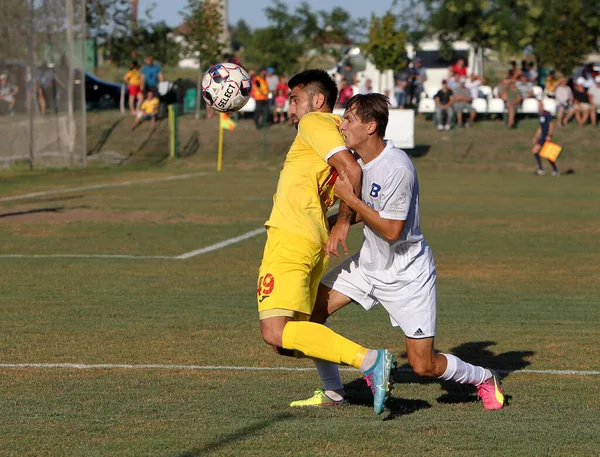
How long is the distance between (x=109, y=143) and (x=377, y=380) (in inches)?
1332

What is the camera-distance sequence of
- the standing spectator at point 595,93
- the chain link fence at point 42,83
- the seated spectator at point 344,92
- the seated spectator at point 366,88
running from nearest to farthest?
1. the chain link fence at point 42,83
2. the seated spectator at point 344,92
3. the standing spectator at point 595,93
4. the seated spectator at point 366,88

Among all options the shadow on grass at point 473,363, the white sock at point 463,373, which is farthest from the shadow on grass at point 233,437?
the shadow on grass at point 473,363

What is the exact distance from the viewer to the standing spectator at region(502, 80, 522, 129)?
129 ft

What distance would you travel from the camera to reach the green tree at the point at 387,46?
1666 inches

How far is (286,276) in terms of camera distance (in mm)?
6086

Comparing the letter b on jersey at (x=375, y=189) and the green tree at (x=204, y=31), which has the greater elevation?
the green tree at (x=204, y=31)

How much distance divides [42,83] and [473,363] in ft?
79.8

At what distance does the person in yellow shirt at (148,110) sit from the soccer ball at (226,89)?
106 feet

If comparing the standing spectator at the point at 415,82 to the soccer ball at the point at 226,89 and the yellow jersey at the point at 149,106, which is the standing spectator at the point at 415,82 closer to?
the yellow jersey at the point at 149,106

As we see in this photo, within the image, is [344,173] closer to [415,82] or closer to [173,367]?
[173,367]

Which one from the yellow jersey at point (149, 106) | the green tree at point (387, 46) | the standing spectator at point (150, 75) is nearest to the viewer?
the yellow jersey at point (149, 106)

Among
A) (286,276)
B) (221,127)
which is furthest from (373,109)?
(221,127)

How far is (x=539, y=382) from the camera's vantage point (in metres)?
7.52

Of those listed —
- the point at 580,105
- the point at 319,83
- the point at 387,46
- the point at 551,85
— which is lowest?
the point at 580,105
